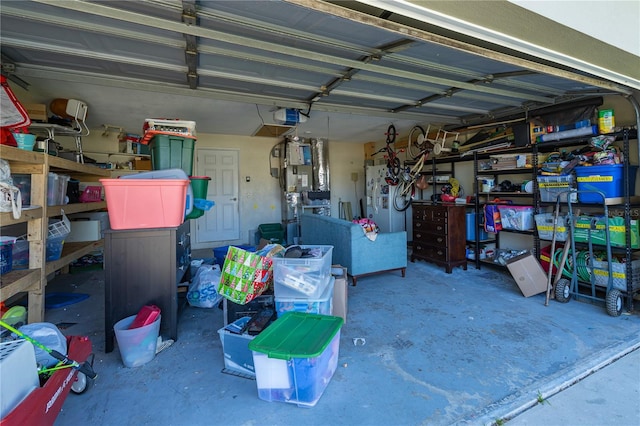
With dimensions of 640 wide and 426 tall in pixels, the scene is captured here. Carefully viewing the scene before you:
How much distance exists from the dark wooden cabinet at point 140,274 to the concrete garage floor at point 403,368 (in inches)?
10.4

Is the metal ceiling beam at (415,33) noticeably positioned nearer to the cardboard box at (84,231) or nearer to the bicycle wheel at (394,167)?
the bicycle wheel at (394,167)

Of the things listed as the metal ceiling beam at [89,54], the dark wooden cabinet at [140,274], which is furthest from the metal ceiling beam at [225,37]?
the dark wooden cabinet at [140,274]

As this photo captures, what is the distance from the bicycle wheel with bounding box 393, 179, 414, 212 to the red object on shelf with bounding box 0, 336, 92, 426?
4.90 m

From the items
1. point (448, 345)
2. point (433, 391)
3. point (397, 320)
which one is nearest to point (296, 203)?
point (397, 320)

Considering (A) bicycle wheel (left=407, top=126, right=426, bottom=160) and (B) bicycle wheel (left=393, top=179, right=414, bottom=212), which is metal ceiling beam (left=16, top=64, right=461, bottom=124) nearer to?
(A) bicycle wheel (left=407, top=126, right=426, bottom=160)

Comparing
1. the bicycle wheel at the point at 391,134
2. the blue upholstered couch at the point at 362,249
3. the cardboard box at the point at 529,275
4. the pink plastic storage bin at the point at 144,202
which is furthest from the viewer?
the bicycle wheel at the point at 391,134

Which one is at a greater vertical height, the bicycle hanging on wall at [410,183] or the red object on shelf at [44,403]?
the bicycle hanging on wall at [410,183]

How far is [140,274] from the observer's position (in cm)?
210

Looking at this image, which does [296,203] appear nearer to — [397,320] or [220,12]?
[397,320]

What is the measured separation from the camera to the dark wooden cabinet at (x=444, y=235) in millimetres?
3980

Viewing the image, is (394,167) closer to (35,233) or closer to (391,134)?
(391,134)

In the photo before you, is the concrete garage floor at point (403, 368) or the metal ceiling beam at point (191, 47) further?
the metal ceiling beam at point (191, 47)

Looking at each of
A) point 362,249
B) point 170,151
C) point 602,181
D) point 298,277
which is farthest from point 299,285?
point 602,181

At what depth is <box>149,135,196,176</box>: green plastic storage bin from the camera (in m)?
2.61
